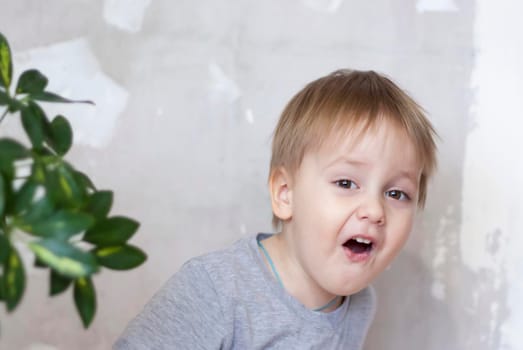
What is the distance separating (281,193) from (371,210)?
0.21 metres

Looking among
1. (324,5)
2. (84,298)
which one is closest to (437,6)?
(324,5)

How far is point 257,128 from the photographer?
1622 mm

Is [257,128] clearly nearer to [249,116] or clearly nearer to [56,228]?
[249,116]

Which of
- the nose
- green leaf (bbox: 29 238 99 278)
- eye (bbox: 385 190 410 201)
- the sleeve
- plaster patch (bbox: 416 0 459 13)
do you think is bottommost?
the sleeve

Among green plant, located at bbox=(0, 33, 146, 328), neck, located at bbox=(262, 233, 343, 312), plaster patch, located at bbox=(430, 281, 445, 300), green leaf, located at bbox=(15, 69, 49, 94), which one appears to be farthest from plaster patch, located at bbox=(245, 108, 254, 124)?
green plant, located at bbox=(0, 33, 146, 328)

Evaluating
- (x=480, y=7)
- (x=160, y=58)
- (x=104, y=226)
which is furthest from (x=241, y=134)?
(x=104, y=226)

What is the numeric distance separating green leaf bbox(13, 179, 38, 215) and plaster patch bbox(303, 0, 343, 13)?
1.14 meters

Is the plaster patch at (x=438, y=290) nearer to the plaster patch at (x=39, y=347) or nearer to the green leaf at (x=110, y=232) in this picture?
the plaster patch at (x=39, y=347)

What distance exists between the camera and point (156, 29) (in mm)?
1541

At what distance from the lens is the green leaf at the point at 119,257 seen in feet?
2.16

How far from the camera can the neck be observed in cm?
134

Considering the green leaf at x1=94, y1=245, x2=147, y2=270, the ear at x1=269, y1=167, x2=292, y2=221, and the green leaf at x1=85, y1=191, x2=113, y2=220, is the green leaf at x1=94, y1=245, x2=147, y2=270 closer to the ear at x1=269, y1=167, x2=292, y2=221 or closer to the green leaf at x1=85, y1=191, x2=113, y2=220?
the green leaf at x1=85, y1=191, x2=113, y2=220

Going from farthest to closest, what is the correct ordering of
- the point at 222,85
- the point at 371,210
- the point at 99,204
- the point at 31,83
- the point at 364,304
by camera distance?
1. the point at 222,85
2. the point at 364,304
3. the point at 371,210
4. the point at 31,83
5. the point at 99,204

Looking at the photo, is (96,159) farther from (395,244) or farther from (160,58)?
(395,244)
